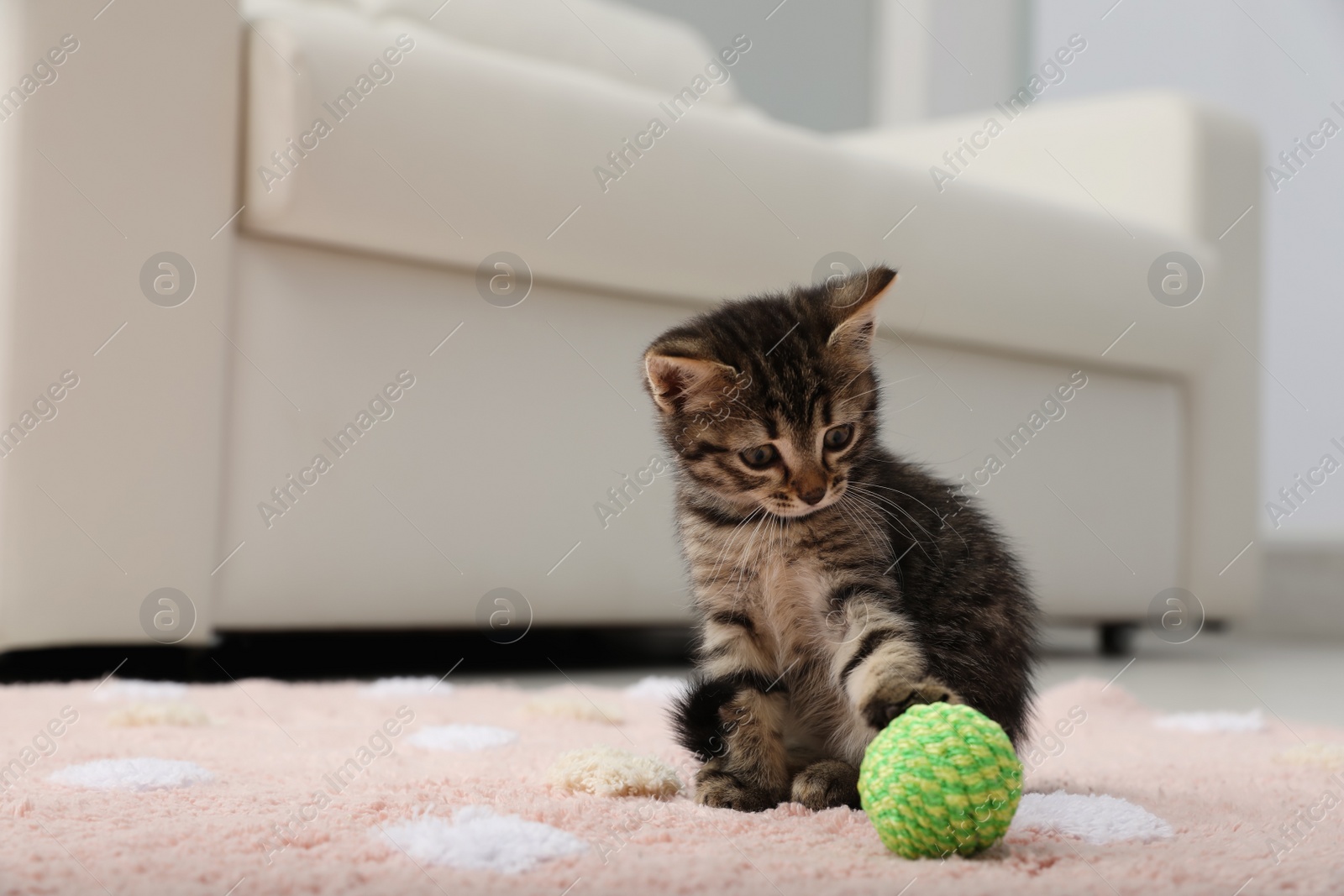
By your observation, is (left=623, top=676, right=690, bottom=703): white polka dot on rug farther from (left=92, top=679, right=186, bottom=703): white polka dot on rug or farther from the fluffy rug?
(left=92, top=679, right=186, bottom=703): white polka dot on rug

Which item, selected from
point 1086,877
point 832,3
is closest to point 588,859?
point 1086,877

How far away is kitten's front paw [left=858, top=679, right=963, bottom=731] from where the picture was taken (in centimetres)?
93

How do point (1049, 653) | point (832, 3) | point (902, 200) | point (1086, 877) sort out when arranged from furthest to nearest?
point (832, 3) → point (1049, 653) → point (902, 200) → point (1086, 877)

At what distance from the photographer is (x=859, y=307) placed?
Result: 3.67 feet

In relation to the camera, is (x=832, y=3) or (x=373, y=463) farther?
(x=832, y=3)

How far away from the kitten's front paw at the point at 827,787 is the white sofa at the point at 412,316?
31.4 inches

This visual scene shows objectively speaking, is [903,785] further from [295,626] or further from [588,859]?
[295,626]

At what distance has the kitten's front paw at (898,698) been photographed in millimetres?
934

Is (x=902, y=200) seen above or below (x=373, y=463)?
above

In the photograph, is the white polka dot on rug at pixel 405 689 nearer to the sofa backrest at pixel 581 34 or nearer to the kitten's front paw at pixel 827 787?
the kitten's front paw at pixel 827 787

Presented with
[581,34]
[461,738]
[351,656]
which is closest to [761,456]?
[461,738]

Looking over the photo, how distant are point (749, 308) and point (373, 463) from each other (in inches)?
35.5

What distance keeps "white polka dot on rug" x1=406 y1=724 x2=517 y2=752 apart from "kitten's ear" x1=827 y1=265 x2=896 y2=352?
0.61m

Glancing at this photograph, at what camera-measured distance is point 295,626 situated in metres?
1.85
